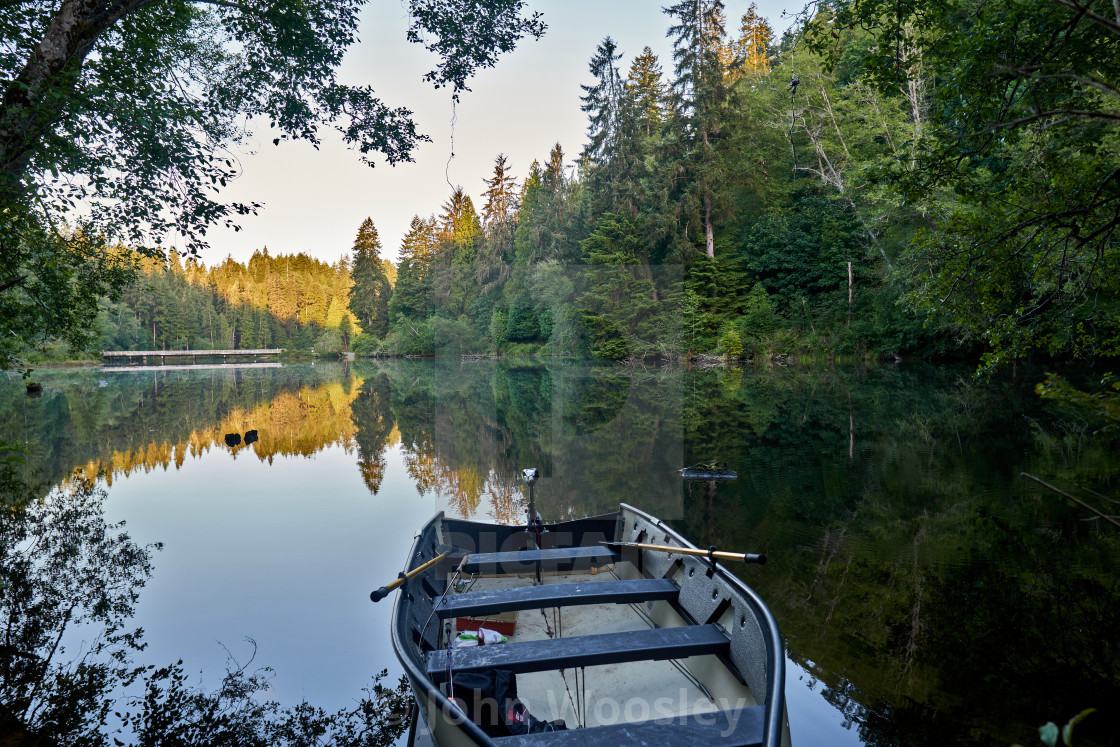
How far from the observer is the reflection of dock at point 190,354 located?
58531 mm

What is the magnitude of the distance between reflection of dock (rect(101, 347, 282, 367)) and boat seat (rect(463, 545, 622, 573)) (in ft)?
210

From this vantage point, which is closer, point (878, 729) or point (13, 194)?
point (878, 729)

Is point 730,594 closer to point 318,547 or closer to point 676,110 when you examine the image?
point 318,547

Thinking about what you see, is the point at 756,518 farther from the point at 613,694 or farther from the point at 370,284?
the point at 370,284

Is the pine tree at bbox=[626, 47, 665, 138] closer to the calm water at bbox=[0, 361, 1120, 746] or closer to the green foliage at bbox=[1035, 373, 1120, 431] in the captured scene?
the calm water at bbox=[0, 361, 1120, 746]

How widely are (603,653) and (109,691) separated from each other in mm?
3708

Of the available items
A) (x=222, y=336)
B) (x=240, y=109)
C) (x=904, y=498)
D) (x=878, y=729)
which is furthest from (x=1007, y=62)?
(x=222, y=336)

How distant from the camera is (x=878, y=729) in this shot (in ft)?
11.9

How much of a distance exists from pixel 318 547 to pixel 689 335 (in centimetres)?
2836

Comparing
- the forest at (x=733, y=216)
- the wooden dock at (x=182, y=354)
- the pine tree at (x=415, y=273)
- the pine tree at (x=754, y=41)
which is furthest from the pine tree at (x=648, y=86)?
the wooden dock at (x=182, y=354)

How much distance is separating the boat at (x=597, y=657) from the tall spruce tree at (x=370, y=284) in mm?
65810

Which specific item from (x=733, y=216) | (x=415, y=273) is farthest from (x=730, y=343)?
(x=415, y=273)

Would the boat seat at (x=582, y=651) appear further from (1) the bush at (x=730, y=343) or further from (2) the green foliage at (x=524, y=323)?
(2) the green foliage at (x=524, y=323)

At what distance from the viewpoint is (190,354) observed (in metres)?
69.8
